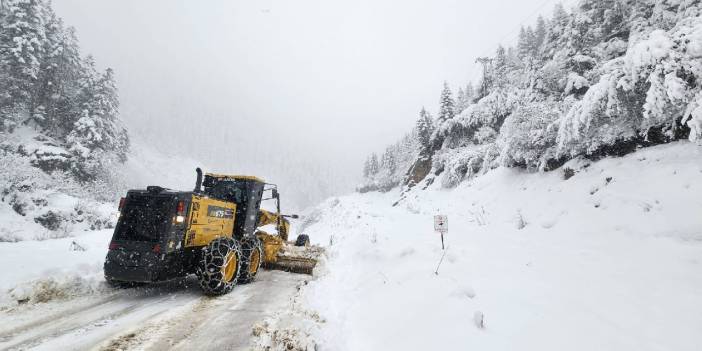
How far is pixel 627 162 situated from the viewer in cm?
938

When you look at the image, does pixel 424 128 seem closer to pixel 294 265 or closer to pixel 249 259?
pixel 294 265

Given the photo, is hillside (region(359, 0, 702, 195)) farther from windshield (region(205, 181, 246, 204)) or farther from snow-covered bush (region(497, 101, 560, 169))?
windshield (region(205, 181, 246, 204))

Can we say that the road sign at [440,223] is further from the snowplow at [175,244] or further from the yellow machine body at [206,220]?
the yellow machine body at [206,220]

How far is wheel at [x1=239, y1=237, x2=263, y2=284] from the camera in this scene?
28.9ft

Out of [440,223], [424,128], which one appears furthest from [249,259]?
[424,128]

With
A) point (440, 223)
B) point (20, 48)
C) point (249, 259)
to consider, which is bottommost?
point (249, 259)

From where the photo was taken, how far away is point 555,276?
5.96 metres

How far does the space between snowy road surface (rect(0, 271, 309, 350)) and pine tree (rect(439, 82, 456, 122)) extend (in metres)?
40.3

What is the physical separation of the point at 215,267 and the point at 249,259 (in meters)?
1.49

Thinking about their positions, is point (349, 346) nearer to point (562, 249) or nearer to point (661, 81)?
point (562, 249)

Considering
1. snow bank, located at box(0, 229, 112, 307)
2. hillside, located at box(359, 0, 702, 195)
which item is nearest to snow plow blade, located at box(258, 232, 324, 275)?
snow bank, located at box(0, 229, 112, 307)

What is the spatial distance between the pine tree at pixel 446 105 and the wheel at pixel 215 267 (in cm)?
4009

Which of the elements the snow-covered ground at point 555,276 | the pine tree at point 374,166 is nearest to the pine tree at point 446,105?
the snow-covered ground at point 555,276

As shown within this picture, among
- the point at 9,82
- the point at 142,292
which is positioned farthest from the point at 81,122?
the point at 142,292
